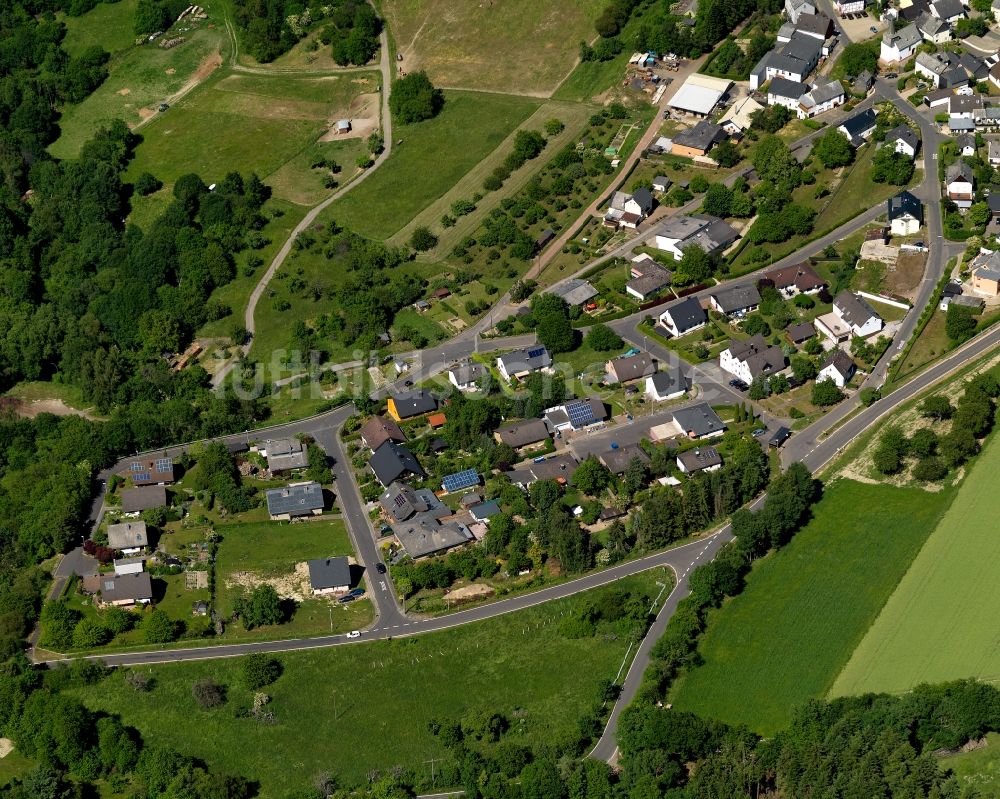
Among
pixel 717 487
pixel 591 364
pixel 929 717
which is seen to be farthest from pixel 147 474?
pixel 929 717

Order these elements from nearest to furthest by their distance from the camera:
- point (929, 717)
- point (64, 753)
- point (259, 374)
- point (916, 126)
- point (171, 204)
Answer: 1. point (929, 717)
2. point (64, 753)
3. point (259, 374)
4. point (916, 126)
5. point (171, 204)

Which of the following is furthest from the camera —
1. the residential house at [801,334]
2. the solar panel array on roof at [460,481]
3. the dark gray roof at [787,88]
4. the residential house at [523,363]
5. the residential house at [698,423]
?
the dark gray roof at [787,88]

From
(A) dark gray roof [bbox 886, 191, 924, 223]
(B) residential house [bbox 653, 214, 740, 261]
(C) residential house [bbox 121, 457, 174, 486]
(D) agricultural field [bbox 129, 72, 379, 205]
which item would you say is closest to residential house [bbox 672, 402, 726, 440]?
(B) residential house [bbox 653, 214, 740, 261]

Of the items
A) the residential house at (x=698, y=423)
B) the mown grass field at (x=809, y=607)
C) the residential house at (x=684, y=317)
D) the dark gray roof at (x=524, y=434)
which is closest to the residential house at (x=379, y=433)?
the dark gray roof at (x=524, y=434)

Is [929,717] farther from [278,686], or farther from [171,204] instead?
[171,204]

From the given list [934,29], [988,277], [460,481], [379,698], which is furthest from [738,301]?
[379,698]

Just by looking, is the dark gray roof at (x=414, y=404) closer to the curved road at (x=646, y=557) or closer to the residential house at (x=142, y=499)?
the curved road at (x=646, y=557)
